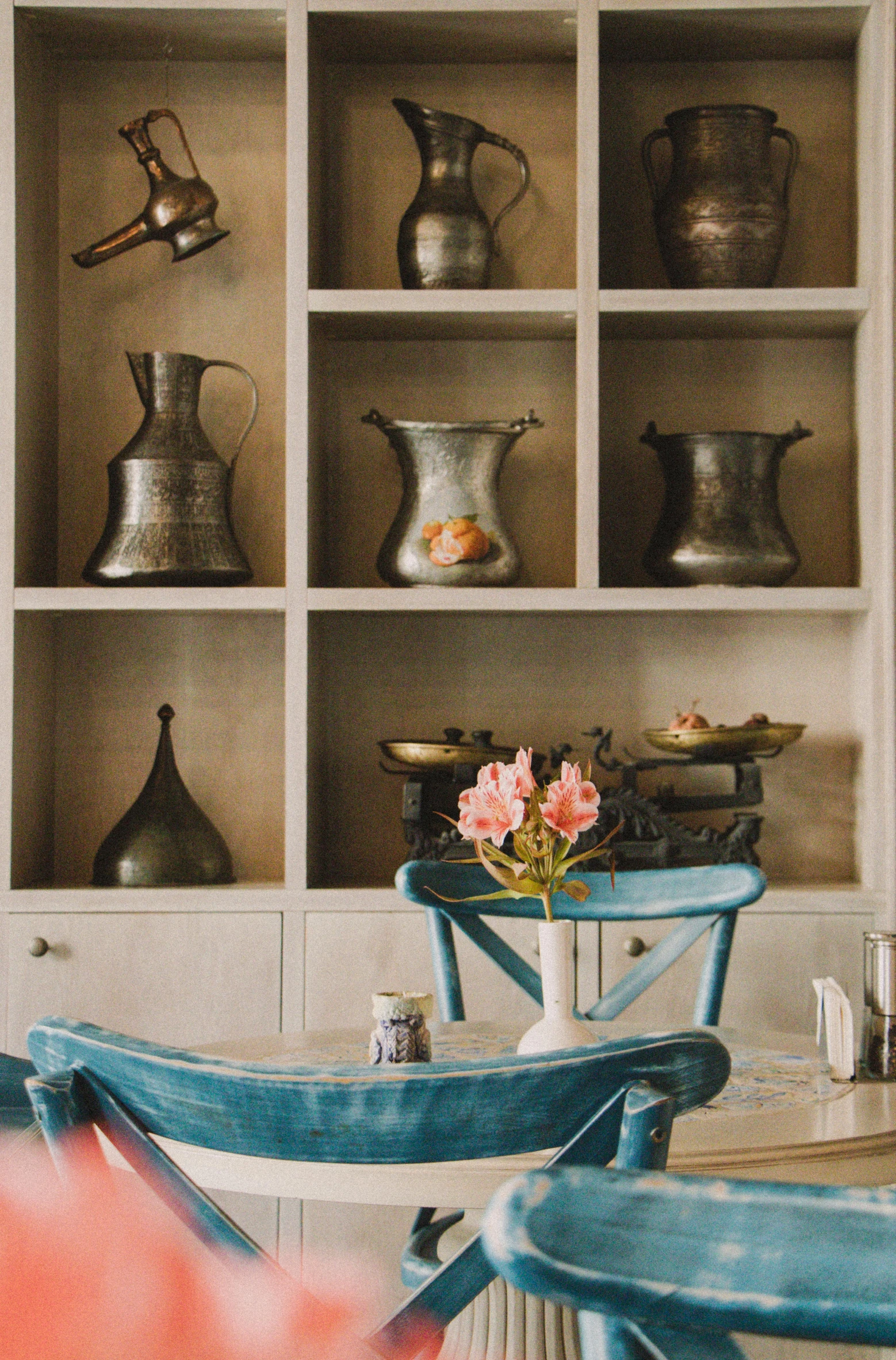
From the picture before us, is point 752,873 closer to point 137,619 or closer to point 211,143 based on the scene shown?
Answer: point 137,619

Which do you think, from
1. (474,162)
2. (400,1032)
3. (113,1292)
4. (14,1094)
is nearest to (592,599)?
(474,162)

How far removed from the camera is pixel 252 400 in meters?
2.89

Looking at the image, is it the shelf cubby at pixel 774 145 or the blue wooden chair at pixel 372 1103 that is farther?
the shelf cubby at pixel 774 145

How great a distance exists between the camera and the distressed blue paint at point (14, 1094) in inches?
43.4

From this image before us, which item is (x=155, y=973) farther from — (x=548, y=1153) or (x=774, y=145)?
(x=774, y=145)

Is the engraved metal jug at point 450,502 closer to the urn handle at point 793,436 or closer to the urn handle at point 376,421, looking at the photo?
the urn handle at point 376,421

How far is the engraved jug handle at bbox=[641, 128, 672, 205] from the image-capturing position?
2.71 m

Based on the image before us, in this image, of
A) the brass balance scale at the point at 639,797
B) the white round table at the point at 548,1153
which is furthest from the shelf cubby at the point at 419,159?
the white round table at the point at 548,1153

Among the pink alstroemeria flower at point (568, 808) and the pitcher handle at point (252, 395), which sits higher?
the pitcher handle at point (252, 395)

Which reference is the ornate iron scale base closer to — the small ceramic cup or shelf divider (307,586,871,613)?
shelf divider (307,586,871,613)

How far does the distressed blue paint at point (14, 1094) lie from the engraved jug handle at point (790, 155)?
230 cm

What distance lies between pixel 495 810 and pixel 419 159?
1.99m

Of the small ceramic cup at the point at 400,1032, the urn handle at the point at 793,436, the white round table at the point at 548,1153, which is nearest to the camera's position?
the white round table at the point at 548,1153

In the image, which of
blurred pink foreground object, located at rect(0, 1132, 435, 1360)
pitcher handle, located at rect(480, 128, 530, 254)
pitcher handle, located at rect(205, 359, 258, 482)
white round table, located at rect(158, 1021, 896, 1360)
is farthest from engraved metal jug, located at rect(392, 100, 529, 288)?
blurred pink foreground object, located at rect(0, 1132, 435, 1360)
